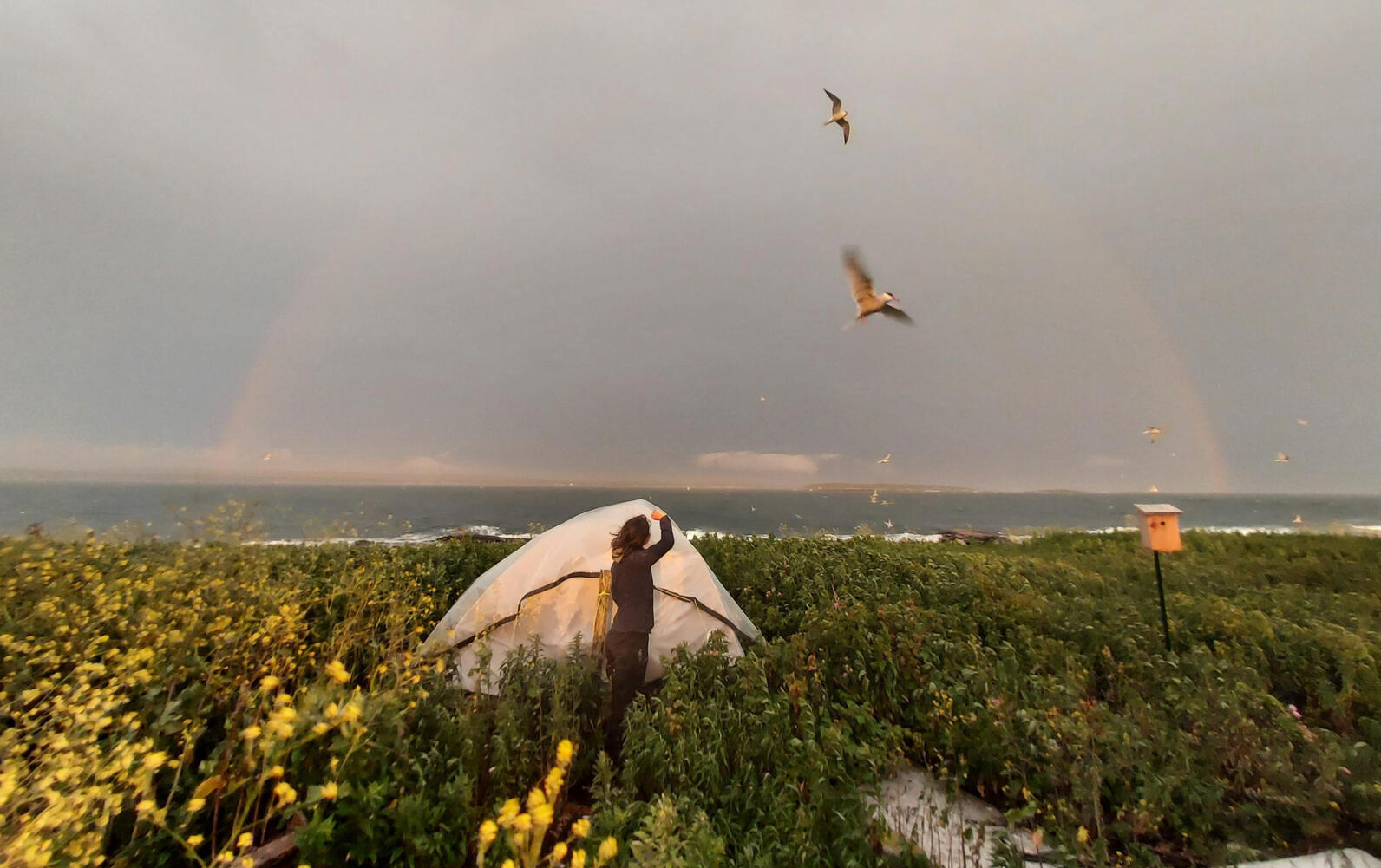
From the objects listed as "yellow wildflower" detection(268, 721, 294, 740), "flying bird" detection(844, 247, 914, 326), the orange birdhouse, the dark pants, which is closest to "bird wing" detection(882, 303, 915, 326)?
"flying bird" detection(844, 247, 914, 326)

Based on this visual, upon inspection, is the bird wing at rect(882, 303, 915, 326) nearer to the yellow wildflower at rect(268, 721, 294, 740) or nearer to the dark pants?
the dark pants

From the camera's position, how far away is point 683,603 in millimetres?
6496

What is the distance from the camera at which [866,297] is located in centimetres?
841

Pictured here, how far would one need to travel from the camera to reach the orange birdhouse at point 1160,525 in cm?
691

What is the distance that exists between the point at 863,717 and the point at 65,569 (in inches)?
327

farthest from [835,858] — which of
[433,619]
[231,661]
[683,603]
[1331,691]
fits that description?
[433,619]

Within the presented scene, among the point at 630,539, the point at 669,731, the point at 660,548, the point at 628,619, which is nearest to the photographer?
the point at 669,731

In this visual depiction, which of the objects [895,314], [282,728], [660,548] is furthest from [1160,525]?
[282,728]

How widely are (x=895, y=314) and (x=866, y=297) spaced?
608 mm

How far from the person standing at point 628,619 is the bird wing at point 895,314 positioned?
4916mm

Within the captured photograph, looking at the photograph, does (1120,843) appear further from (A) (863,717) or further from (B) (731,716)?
(B) (731,716)

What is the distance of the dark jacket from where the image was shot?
5.54 m

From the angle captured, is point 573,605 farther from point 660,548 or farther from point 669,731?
point 669,731

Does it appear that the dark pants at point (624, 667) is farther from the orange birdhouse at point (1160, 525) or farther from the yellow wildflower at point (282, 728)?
the orange birdhouse at point (1160, 525)
